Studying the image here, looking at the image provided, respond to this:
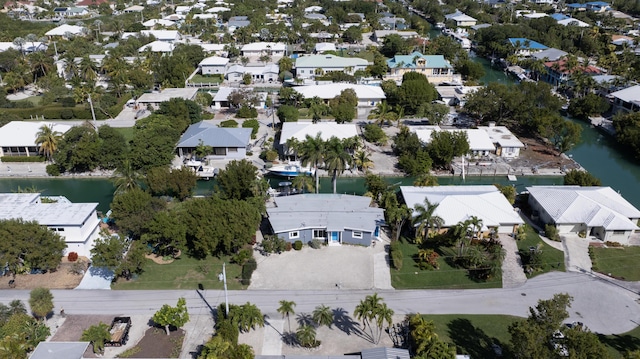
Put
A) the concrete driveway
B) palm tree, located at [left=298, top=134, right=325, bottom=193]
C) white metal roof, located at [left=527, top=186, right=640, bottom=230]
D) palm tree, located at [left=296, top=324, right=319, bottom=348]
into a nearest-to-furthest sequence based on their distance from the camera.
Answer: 1. palm tree, located at [left=296, top=324, right=319, bottom=348]
2. the concrete driveway
3. white metal roof, located at [left=527, top=186, right=640, bottom=230]
4. palm tree, located at [left=298, top=134, right=325, bottom=193]

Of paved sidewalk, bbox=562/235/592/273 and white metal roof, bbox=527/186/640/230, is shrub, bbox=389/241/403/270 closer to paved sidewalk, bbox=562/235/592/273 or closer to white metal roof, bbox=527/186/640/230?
paved sidewalk, bbox=562/235/592/273

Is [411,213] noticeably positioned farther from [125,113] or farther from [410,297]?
[125,113]

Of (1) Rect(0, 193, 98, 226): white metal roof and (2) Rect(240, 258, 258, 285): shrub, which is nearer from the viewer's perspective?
(2) Rect(240, 258, 258, 285): shrub

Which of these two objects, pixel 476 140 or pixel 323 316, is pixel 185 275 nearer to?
pixel 323 316

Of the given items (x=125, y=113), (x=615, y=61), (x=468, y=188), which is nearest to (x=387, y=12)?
(x=615, y=61)

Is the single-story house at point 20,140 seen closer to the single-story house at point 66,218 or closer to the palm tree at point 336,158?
the single-story house at point 66,218

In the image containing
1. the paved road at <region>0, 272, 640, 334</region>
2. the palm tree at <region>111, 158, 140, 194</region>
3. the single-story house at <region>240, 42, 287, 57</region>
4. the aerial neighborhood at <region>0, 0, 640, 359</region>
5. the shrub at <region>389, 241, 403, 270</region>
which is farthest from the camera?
the single-story house at <region>240, 42, 287, 57</region>

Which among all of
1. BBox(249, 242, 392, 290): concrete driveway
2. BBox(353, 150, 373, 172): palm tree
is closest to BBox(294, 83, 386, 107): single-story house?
BBox(353, 150, 373, 172): palm tree

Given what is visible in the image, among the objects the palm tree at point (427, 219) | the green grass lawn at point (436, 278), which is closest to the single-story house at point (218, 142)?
the palm tree at point (427, 219)
